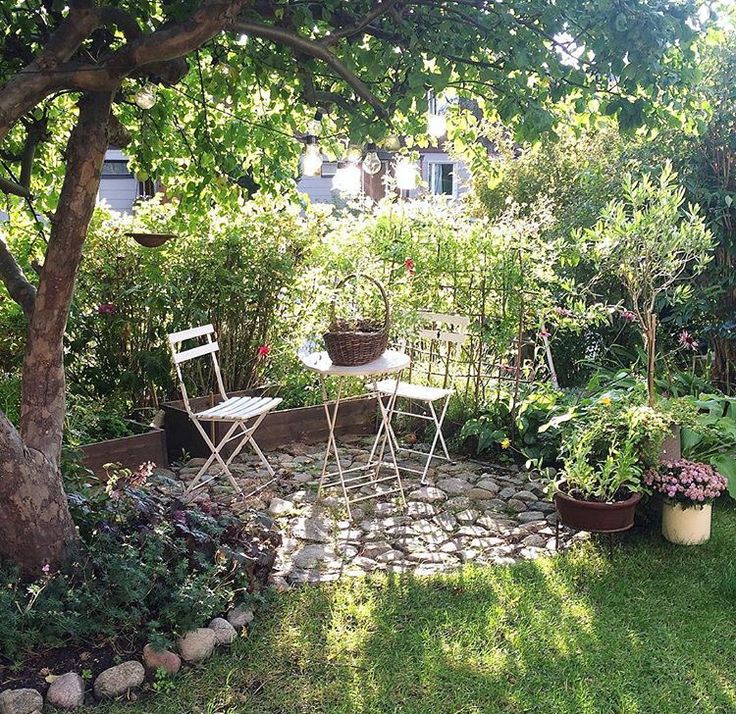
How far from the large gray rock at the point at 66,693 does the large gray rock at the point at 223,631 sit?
552 millimetres

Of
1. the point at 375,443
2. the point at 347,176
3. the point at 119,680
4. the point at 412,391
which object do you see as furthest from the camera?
the point at 347,176

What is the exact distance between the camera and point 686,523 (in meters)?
4.08

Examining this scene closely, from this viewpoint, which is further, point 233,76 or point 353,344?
point 353,344

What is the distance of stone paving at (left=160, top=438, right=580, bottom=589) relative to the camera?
159 inches

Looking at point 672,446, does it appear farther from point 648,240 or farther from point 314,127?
point 314,127

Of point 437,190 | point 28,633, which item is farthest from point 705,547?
point 437,190

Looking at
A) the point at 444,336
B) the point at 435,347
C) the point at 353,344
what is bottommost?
the point at 435,347

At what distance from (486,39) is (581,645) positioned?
2.73 metres

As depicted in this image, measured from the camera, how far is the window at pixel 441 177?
53.1 ft

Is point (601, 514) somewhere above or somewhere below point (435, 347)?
below

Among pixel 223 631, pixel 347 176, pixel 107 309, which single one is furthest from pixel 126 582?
pixel 347 176

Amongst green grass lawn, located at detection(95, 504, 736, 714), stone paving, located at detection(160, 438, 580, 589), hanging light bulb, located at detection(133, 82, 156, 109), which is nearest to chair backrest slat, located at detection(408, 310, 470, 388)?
stone paving, located at detection(160, 438, 580, 589)

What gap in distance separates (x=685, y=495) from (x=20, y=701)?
3141 millimetres

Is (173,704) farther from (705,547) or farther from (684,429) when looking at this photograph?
(684,429)
